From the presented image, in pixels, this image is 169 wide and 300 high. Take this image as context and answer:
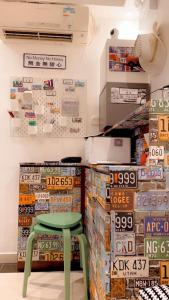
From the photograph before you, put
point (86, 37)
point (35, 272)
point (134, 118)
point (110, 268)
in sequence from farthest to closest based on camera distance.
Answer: point (86, 37) → point (35, 272) → point (134, 118) → point (110, 268)

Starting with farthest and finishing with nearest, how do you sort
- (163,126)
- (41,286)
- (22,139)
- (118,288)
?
(22,139) < (41,286) < (163,126) < (118,288)

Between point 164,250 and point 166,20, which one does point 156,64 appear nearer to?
point 166,20

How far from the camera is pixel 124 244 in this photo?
130 centimetres

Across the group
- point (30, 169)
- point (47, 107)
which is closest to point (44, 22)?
point (47, 107)

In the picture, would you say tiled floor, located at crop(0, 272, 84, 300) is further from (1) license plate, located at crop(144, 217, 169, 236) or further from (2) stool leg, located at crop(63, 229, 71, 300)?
(1) license plate, located at crop(144, 217, 169, 236)

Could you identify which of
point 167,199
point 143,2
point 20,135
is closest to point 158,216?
point 167,199

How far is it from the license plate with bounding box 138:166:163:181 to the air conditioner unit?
5.75 ft

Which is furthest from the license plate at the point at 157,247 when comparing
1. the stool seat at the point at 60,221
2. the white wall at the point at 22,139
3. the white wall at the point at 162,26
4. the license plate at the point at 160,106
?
the white wall at the point at 22,139

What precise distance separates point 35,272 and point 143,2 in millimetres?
2689

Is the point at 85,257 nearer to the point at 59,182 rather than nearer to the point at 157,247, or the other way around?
the point at 157,247

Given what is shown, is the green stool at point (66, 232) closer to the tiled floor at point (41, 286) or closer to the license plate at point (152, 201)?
the tiled floor at point (41, 286)

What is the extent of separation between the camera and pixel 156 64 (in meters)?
2.33

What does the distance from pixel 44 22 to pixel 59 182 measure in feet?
4.82

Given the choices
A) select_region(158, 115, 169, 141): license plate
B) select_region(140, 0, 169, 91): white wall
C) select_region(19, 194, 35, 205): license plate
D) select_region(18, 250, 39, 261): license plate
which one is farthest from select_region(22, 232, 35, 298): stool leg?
select_region(140, 0, 169, 91): white wall
